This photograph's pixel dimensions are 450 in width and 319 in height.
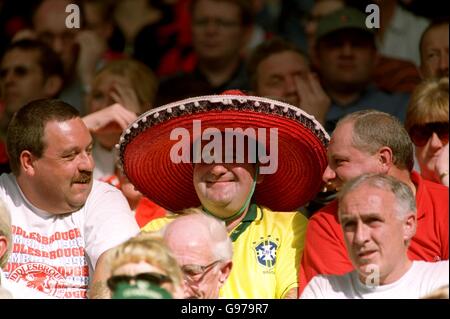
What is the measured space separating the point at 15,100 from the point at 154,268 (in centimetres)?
269

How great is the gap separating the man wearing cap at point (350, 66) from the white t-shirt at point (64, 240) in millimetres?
1537

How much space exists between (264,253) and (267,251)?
0.05 feet

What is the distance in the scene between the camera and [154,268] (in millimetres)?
4496

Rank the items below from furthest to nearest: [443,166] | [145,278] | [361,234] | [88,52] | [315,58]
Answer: [88,52] → [315,58] → [443,166] → [361,234] → [145,278]

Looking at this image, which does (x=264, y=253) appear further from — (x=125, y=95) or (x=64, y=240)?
(x=125, y=95)

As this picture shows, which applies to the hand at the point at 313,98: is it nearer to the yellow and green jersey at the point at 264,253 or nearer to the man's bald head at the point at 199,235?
the yellow and green jersey at the point at 264,253

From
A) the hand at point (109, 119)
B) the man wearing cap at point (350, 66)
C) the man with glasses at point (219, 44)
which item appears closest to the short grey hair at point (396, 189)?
the hand at point (109, 119)

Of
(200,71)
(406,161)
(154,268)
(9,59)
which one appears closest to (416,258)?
(406,161)

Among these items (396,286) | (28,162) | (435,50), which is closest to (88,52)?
(435,50)

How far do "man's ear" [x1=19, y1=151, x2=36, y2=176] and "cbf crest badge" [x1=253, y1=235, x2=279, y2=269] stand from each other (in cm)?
97

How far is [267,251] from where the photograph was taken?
17.0 ft

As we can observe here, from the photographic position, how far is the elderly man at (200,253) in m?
4.83

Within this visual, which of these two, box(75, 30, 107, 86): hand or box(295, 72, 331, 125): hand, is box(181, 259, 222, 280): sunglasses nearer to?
box(295, 72, 331, 125): hand
